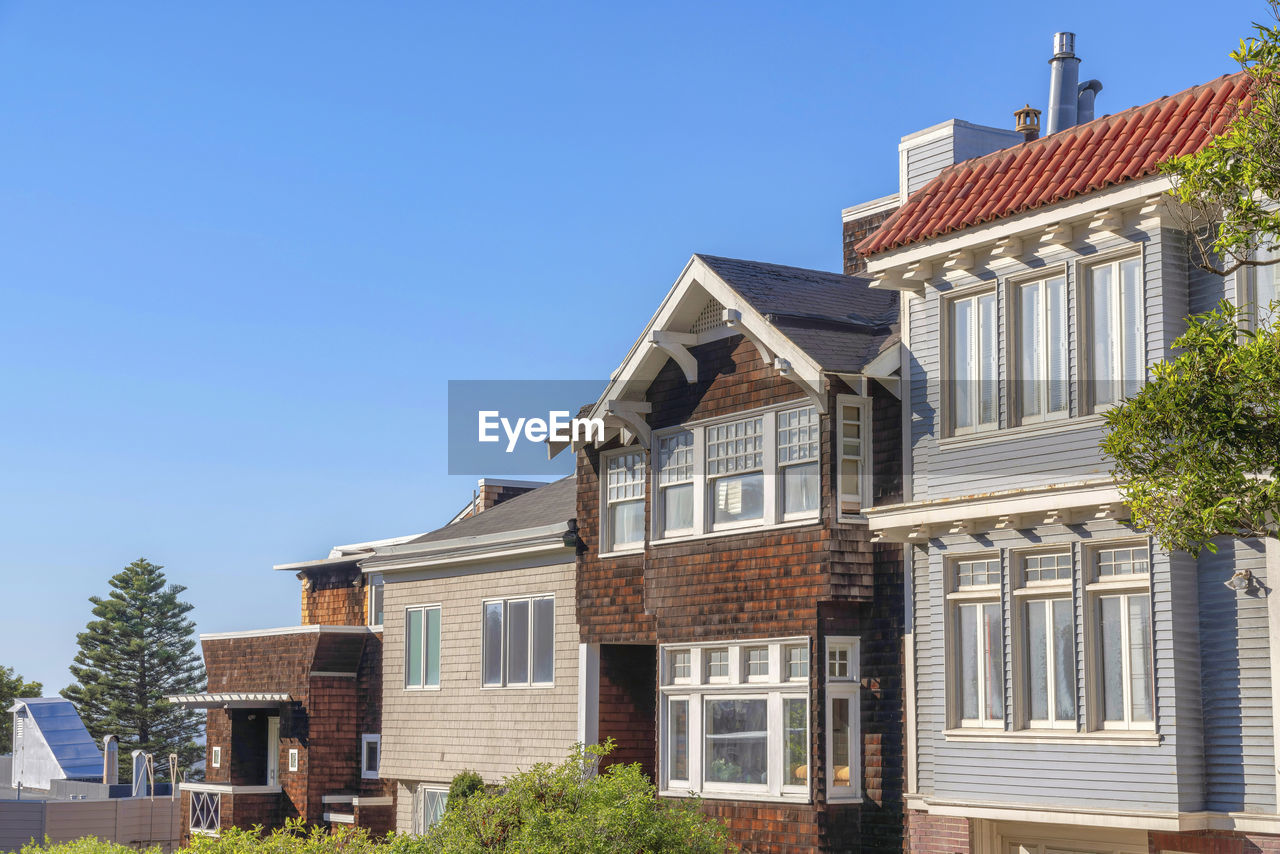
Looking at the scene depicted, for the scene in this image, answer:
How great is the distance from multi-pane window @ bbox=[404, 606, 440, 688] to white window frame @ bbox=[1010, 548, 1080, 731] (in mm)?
14999

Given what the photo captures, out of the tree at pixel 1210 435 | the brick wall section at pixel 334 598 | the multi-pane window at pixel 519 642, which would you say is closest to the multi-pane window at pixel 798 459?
the multi-pane window at pixel 519 642

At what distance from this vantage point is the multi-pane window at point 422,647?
3080 centimetres

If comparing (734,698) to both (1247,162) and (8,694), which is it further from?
(8,694)

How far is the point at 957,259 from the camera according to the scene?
750 inches

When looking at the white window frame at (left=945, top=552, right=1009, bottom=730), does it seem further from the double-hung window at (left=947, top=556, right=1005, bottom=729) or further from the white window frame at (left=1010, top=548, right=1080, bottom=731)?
the white window frame at (left=1010, top=548, right=1080, bottom=731)

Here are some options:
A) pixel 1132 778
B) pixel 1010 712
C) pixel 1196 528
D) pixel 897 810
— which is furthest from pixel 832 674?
pixel 1196 528

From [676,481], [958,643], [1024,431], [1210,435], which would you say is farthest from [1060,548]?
[676,481]

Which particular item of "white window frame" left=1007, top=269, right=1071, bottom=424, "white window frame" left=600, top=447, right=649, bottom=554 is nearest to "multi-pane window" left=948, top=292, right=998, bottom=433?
"white window frame" left=1007, top=269, right=1071, bottom=424

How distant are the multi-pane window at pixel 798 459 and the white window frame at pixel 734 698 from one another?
1.89m

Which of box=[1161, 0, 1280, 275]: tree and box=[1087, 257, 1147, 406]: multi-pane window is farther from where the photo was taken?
box=[1087, 257, 1147, 406]: multi-pane window

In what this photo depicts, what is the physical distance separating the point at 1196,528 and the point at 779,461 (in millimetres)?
9886

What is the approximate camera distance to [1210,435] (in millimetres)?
12484

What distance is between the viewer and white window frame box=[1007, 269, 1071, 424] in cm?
1784

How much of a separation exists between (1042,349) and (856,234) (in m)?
7.96
